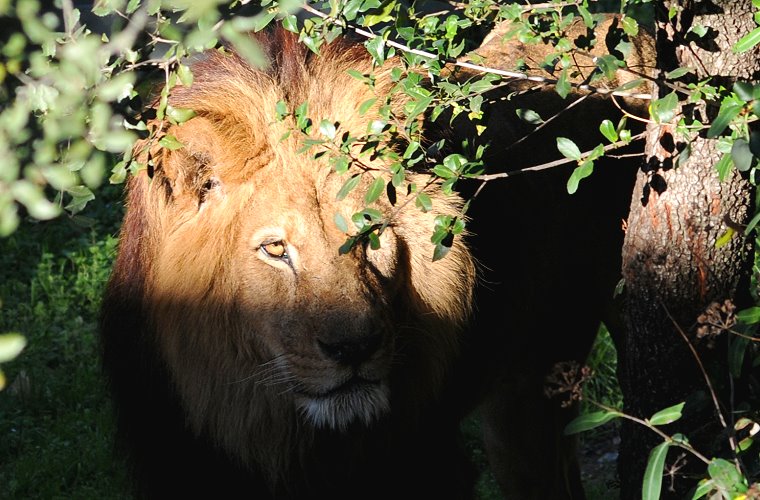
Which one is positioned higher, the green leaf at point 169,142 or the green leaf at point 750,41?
the green leaf at point 169,142

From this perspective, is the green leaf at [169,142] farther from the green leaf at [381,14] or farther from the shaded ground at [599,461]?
the shaded ground at [599,461]

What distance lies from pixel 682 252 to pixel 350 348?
34.4 inches

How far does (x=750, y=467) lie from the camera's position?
2518mm

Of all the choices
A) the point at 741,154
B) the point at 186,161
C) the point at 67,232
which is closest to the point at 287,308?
the point at 186,161

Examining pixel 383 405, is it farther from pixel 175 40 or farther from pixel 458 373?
pixel 175 40

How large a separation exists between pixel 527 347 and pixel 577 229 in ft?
1.66

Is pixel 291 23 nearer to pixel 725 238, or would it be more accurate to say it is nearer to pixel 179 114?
pixel 179 114

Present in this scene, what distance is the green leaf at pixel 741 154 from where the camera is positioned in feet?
7.04

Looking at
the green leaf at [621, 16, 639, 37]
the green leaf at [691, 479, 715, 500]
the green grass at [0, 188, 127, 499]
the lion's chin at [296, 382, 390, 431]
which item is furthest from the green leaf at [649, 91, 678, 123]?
the green grass at [0, 188, 127, 499]

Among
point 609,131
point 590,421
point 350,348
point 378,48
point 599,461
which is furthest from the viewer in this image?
point 599,461

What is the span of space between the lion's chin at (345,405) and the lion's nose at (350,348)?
118 mm

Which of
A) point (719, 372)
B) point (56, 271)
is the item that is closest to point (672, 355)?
point (719, 372)

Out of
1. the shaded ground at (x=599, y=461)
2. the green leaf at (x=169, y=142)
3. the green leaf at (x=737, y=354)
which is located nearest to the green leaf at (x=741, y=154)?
the green leaf at (x=737, y=354)

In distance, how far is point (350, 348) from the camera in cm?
286
